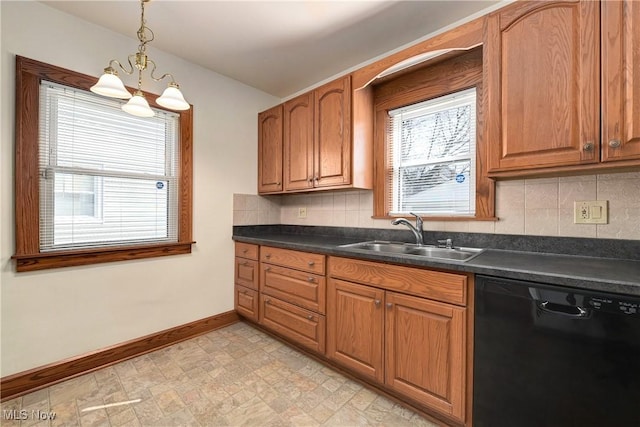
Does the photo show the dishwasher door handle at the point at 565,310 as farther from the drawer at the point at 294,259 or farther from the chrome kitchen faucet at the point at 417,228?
the drawer at the point at 294,259

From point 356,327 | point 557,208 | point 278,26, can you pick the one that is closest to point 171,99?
point 278,26

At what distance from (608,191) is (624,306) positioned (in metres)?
0.77

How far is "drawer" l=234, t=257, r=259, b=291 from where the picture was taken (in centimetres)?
254

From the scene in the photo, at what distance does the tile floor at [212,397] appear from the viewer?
1.48m

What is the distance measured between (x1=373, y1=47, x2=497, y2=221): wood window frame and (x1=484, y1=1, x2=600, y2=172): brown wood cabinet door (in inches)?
5.4

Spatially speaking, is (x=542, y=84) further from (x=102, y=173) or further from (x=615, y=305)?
(x=102, y=173)

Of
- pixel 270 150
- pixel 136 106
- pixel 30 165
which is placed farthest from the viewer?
pixel 270 150

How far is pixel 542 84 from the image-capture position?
130 centimetres

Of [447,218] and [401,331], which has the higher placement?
[447,218]

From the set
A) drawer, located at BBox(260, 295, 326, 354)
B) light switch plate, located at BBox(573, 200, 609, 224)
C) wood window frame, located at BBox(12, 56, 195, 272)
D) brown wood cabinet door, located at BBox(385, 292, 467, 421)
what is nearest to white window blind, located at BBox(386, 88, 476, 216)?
light switch plate, located at BBox(573, 200, 609, 224)

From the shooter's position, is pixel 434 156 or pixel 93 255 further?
pixel 434 156

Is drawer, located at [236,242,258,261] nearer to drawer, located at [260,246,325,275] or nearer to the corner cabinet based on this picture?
drawer, located at [260,246,325,275]

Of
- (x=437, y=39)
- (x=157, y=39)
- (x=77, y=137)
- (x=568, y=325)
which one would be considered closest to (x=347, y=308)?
(x=568, y=325)

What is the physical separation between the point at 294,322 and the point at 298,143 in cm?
157
